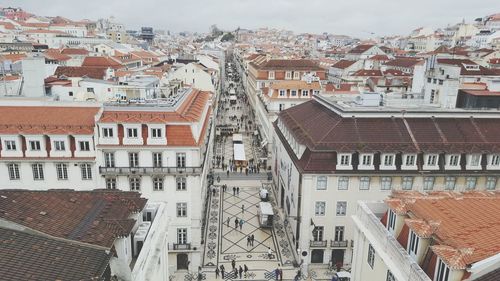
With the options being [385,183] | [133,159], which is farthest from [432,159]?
[133,159]

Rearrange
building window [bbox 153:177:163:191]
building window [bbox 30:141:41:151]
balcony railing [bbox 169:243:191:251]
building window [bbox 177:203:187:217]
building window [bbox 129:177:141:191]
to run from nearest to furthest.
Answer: building window [bbox 30:141:41:151]
building window [bbox 153:177:163:191]
building window [bbox 129:177:141:191]
building window [bbox 177:203:187:217]
balcony railing [bbox 169:243:191:251]

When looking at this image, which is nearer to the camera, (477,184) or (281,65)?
(477,184)

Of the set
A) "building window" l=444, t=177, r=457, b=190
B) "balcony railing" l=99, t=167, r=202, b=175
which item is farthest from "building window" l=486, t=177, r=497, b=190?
"balcony railing" l=99, t=167, r=202, b=175

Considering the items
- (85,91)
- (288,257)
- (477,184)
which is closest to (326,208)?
(288,257)

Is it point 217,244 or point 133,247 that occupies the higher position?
point 133,247

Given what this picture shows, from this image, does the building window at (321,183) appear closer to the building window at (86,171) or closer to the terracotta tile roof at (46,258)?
the building window at (86,171)

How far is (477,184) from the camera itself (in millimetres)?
39125

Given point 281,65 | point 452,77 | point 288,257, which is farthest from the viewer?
point 281,65

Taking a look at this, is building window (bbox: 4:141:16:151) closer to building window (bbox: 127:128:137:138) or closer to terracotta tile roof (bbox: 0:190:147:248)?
building window (bbox: 127:128:137:138)

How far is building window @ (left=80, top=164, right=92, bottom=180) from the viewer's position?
37.8m

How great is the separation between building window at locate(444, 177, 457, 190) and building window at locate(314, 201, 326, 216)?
38.5ft

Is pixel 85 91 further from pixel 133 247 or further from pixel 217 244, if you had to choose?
pixel 133 247

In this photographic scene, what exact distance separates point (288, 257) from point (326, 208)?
22.4 ft

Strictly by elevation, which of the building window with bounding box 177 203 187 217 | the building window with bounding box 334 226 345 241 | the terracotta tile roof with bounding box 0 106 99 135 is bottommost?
the building window with bounding box 334 226 345 241
